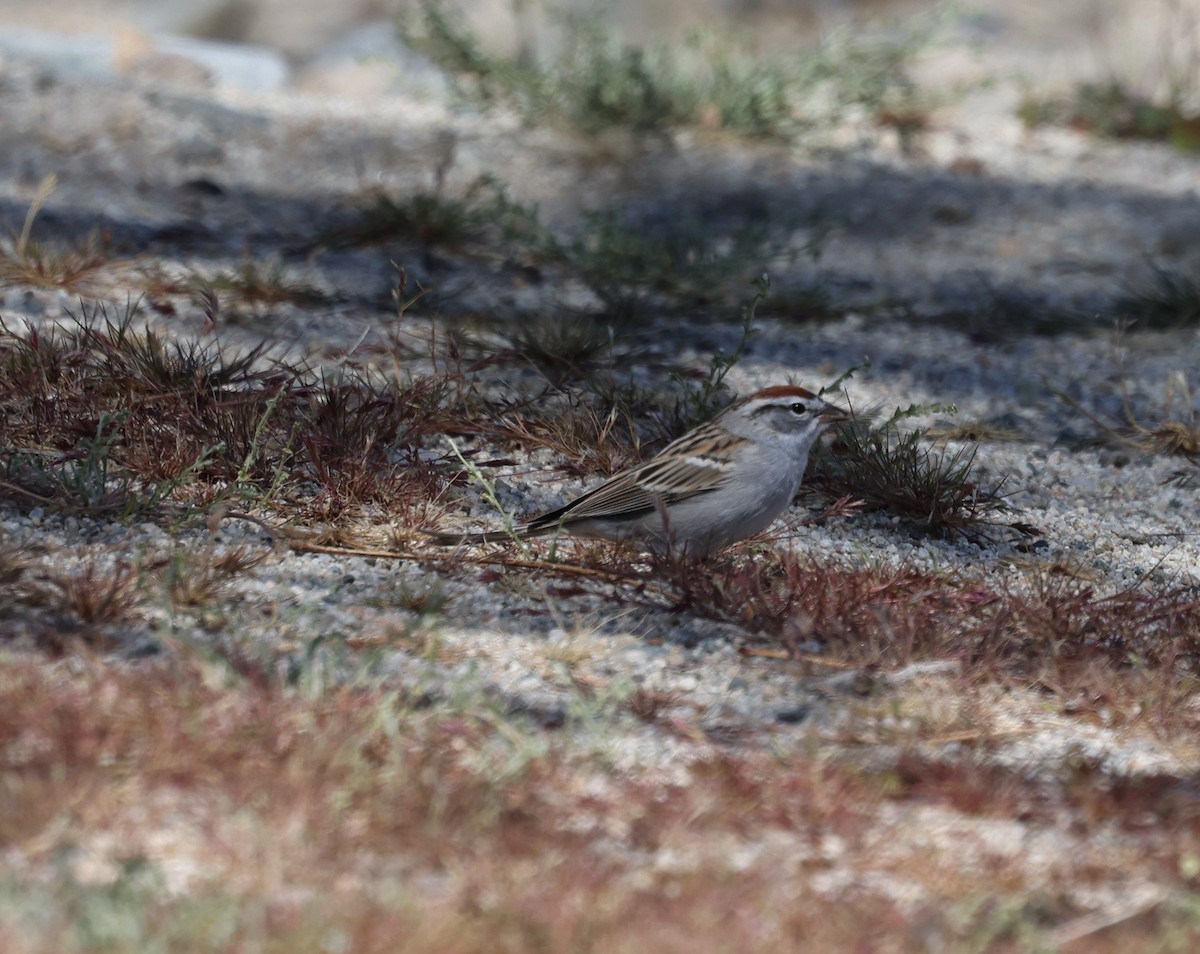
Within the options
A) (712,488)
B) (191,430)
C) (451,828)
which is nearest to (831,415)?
(712,488)

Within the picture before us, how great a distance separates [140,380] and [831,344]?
3.42 m

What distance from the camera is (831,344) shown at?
7250mm

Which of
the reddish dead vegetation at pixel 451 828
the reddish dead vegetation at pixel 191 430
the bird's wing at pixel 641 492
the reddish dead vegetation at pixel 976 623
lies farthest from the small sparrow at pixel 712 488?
the reddish dead vegetation at pixel 451 828

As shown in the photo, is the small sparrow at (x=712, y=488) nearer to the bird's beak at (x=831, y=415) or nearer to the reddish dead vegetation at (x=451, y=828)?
the bird's beak at (x=831, y=415)

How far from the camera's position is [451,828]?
303cm

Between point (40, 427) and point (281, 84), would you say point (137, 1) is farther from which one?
point (40, 427)

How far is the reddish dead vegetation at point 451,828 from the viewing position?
2705 mm

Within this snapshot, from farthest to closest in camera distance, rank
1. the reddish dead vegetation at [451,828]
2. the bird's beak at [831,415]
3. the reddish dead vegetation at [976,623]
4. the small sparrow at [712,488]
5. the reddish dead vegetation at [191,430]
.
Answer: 1. the bird's beak at [831,415]
2. the reddish dead vegetation at [191,430]
3. the small sparrow at [712,488]
4. the reddish dead vegetation at [976,623]
5. the reddish dead vegetation at [451,828]

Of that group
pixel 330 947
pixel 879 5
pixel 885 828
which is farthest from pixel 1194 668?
pixel 879 5

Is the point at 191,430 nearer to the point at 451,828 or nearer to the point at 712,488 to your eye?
the point at 712,488

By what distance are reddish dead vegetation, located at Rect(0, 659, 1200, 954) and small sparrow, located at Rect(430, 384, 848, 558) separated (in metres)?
1.15

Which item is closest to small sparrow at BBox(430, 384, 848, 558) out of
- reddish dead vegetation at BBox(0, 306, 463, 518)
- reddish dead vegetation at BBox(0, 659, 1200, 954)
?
reddish dead vegetation at BBox(0, 306, 463, 518)

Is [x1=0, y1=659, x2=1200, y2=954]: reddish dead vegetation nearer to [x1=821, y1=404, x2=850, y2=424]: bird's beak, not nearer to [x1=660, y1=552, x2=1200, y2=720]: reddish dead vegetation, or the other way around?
[x1=660, y1=552, x2=1200, y2=720]: reddish dead vegetation

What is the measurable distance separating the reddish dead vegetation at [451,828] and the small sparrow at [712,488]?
115 cm
